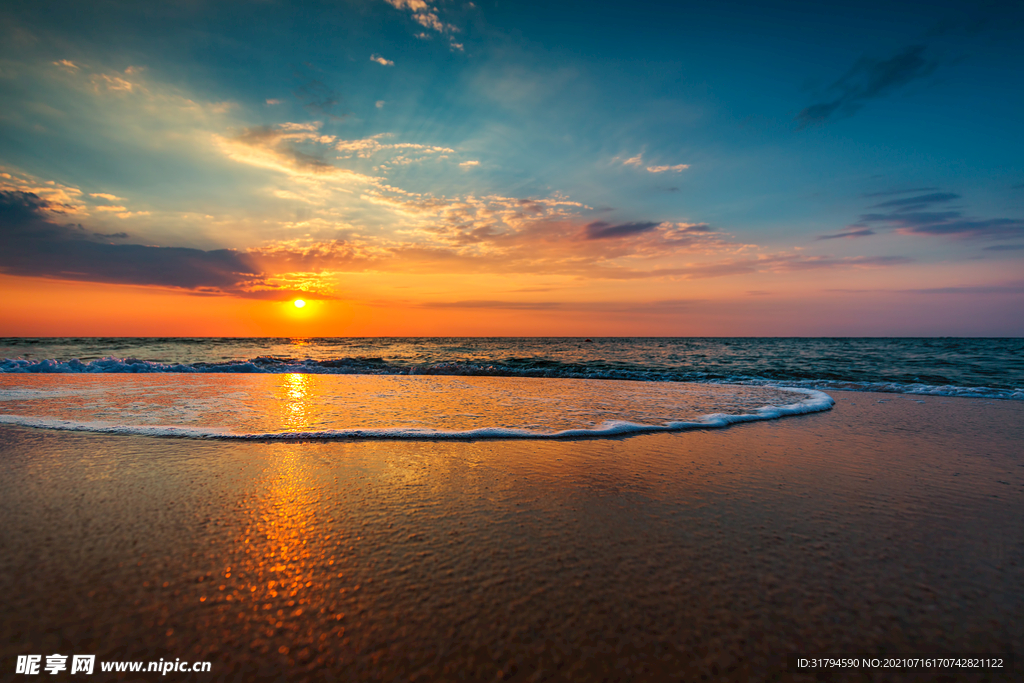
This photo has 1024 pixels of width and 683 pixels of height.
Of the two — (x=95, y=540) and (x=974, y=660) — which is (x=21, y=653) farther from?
(x=974, y=660)

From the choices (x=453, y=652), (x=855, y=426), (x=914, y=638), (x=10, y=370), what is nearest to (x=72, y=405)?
(x=453, y=652)

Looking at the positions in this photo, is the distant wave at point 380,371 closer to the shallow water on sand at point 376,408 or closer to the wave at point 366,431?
the shallow water on sand at point 376,408

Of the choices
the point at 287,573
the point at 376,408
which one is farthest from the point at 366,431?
the point at 287,573

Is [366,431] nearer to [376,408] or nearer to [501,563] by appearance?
[376,408]

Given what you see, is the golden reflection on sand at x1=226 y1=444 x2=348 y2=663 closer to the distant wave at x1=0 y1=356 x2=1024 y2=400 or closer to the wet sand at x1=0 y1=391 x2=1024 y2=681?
the wet sand at x1=0 y1=391 x2=1024 y2=681

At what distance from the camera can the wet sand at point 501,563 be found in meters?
1.88

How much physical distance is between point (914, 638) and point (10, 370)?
25385mm
